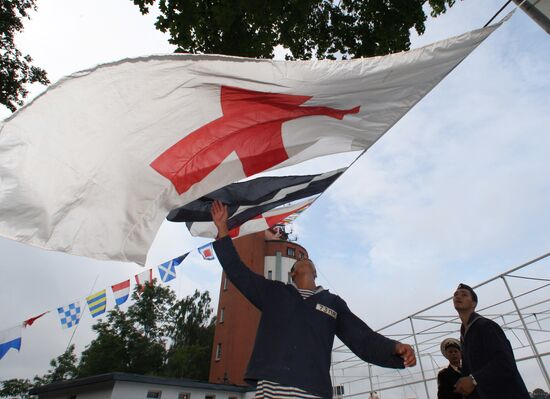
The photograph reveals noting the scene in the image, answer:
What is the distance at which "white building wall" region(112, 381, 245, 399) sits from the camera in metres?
14.3

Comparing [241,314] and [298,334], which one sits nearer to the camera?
[298,334]

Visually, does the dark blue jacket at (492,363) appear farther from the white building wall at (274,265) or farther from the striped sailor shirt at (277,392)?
the white building wall at (274,265)

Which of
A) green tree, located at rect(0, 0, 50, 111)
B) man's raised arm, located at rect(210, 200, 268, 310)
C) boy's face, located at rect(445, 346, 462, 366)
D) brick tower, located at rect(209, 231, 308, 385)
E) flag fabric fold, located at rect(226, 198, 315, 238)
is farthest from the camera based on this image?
brick tower, located at rect(209, 231, 308, 385)

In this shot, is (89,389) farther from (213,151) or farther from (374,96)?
(374,96)

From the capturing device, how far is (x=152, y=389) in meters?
15.4

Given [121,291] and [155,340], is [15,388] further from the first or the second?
[121,291]

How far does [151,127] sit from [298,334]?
1925 mm

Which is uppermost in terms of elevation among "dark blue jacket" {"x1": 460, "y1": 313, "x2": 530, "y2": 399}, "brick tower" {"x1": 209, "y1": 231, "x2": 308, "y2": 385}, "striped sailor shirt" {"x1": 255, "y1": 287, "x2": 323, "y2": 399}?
"brick tower" {"x1": 209, "y1": 231, "x2": 308, "y2": 385}

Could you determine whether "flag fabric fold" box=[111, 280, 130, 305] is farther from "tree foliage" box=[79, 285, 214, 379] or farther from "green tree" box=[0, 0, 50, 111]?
"tree foliage" box=[79, 285, 214, 379]

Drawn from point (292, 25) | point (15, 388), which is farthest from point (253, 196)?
point (15, 388)

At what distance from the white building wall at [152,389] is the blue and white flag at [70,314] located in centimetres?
331

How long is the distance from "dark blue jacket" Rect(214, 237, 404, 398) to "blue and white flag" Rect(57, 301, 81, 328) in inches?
523

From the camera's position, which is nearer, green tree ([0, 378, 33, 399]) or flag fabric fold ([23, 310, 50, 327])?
flag fabric fold ([23, 310, 50, 327])

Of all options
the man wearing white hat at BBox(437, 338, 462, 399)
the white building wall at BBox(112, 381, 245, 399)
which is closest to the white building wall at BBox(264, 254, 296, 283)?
the white building wall at BBox(112, 381, 245, 399)
